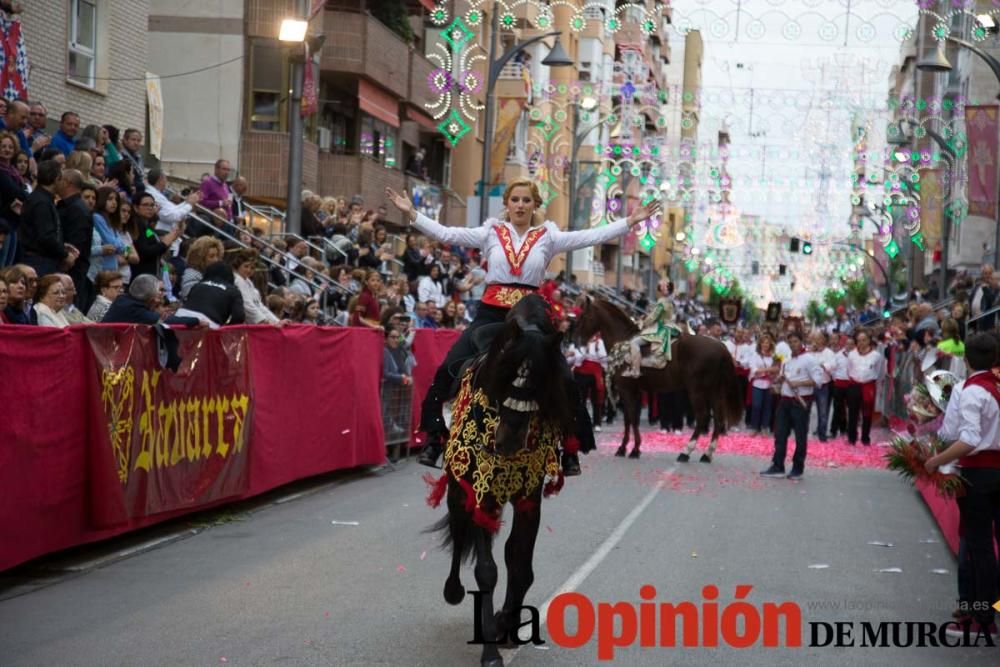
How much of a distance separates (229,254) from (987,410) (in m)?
9.25

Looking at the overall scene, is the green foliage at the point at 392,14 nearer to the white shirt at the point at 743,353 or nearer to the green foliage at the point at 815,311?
the white shirt at the point at 743,353

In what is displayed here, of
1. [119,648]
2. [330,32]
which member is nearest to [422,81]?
[330,32]

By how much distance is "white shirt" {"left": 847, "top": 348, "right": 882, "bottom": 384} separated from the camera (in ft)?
91.9

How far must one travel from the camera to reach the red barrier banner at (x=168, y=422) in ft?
34.9

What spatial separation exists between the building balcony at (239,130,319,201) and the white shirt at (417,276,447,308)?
699cm

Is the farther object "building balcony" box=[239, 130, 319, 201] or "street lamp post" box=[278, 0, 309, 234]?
"building balcony" box=[239, 130, 319, 201]

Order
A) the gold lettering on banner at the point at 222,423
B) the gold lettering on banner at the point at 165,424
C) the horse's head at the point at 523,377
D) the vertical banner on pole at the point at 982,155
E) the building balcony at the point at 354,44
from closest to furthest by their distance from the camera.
Answer: 1. the horse's head at the point at 523,377
2. the gold lettering on banner at the point at 165,424
3. the gold lettering on banner at the point at 222,423
4. the vertical banner on pole at the point at 982,155
5. the building balcony at the point at 354,44

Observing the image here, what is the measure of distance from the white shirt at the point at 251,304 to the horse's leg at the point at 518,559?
7718mm

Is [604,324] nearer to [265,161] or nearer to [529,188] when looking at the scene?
[265,161]

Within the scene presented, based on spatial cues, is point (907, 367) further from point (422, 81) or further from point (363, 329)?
point (422, 81)

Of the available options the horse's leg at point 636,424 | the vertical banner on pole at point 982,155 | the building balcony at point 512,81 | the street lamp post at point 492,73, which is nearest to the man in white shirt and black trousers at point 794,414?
the horse's leg at point 636,424

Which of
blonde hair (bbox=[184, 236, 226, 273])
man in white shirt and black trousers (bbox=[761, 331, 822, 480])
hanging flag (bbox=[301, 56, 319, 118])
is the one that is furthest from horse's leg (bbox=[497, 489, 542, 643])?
hanging flag (bbox=[301, 56, 319, 118])

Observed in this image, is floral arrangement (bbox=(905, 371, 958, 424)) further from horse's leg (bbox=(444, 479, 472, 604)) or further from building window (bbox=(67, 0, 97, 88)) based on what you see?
building window (bbox=(67, 0, 97, 88))

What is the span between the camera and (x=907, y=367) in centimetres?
2489
